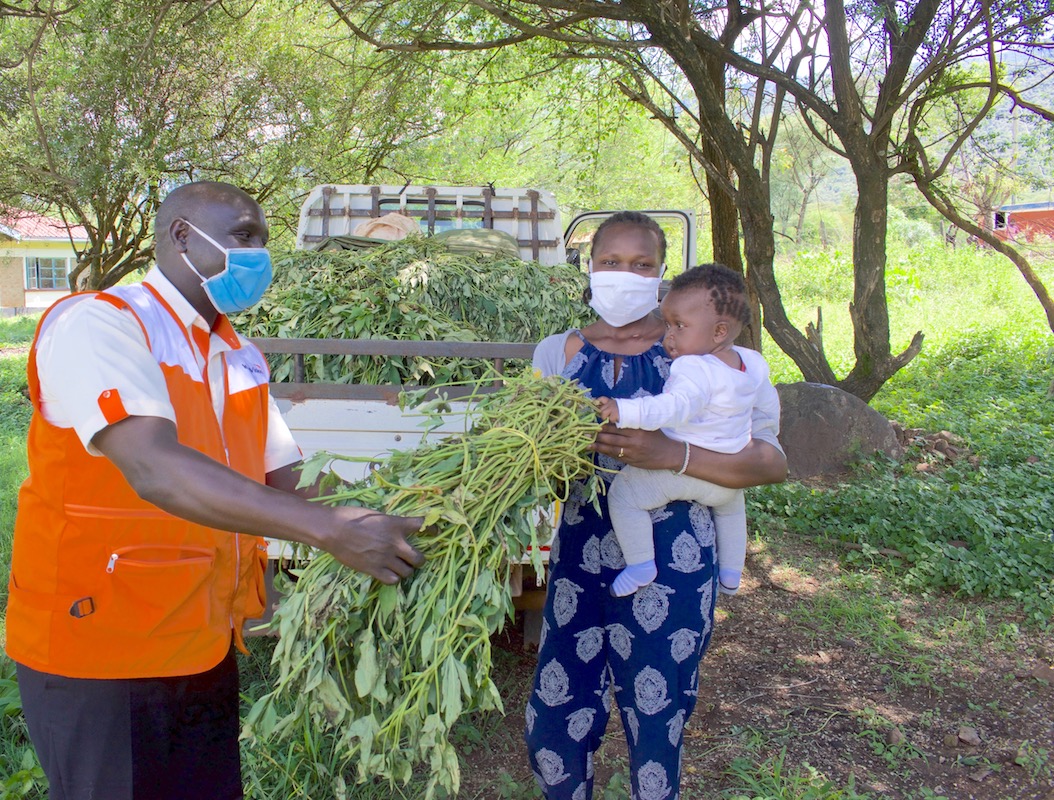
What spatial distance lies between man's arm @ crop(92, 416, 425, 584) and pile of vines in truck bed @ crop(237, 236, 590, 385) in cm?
165

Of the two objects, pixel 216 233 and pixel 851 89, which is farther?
pixel 851 89

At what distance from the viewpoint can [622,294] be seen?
7.79 ft

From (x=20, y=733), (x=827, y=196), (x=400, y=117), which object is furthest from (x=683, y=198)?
(x=827, y=196)

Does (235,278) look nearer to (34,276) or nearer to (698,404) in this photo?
(698,404)

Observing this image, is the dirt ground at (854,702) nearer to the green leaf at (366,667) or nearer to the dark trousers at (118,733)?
the dark trousers at (118,733)

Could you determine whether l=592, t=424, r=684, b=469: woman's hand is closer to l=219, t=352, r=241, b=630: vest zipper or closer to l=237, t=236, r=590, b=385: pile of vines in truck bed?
l=219, t=352, r=241, b=630: vest zipper

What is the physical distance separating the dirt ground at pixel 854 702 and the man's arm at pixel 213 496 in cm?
170

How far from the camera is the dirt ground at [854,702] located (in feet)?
9.98

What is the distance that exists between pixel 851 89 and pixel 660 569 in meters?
4.79

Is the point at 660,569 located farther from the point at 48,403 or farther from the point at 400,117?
the point at 400,117

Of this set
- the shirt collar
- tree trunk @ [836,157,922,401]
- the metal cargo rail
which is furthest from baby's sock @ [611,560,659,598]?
tree trunk @ [836,157,922,401]

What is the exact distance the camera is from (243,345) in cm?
203

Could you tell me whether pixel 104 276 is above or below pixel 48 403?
above

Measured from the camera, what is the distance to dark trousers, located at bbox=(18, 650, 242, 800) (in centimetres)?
174
